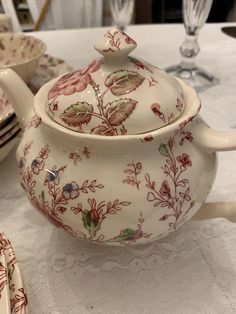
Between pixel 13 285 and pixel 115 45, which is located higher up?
pixel 115 45

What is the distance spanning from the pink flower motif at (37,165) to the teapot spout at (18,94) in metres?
0.07

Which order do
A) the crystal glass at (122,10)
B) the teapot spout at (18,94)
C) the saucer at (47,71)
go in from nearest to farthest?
the teapot spout at (18,94), the saucer at (47,71), the crystal glass at (122,10)

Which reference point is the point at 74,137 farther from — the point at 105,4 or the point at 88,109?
the point at 105,4

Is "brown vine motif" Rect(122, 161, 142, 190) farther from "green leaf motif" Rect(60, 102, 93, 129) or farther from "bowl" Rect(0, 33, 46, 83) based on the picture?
"bowl" Rect(0, 33, 46, 83)

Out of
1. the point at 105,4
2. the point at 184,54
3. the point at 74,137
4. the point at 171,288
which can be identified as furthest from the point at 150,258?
the point at 105,4

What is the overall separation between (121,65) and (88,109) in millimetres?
57

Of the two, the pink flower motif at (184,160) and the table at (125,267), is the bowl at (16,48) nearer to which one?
the table at (125,267)

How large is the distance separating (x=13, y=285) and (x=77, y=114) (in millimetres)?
153

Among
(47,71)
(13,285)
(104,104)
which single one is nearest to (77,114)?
(104,104)

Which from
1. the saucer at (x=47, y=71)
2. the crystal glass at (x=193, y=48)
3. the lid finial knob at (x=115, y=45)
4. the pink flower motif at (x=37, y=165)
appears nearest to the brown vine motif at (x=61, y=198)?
the pink flower motif at (x=37, y=165)

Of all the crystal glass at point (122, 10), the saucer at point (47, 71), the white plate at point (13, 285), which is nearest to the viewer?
the white plate at point (13, 285)

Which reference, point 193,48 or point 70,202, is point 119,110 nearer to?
point 70,202

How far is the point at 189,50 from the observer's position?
0.88 m

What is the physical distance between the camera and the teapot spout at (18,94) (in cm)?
44
